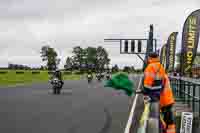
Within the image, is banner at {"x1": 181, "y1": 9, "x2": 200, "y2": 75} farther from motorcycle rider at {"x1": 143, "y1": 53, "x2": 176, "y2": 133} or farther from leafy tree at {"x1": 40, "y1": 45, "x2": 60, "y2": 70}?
leafy tree at {"x1": 40, "y1": 45, "x2": 60, "y2": 70}

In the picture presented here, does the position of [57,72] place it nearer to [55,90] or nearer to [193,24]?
[55,90]

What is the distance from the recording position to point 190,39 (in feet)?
55.2

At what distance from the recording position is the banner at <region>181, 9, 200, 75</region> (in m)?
16.6

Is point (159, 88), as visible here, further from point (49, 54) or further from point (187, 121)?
point (49, 54)

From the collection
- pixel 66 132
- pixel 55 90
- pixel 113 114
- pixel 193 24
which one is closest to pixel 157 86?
pixel 66 132

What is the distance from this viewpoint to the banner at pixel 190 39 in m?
16.6

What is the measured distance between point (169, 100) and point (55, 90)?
66.8 ft

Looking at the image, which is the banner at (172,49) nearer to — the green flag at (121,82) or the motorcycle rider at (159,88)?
the motorcycle rider at (159,88)

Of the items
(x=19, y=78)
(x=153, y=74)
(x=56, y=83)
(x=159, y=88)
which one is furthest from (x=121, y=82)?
(x=19, y=78)

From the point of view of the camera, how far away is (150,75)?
7.35 metres

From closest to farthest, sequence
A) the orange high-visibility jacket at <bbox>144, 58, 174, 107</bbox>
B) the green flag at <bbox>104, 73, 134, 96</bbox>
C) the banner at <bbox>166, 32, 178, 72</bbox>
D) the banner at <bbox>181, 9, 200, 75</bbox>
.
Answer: the green flag at <bbox>104, 73, 134, 96</bbox> → the orange high-visibility jacket at <bbox>144, 58, 174, 107</bbox> → the banner at <bbox>181, 9, 200, 75</bbox> → the banner at <bbox>166, 32, 178, 72</bbox>

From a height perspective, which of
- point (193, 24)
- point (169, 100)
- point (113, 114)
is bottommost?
point (113, 114)

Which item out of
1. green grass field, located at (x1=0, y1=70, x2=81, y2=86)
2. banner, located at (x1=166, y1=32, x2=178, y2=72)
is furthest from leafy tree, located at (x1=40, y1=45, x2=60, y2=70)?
banner, located at (x1=166, y1=32, x2=178, y2=72)

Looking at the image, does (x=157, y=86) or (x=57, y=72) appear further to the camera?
(x=57, y=72)
